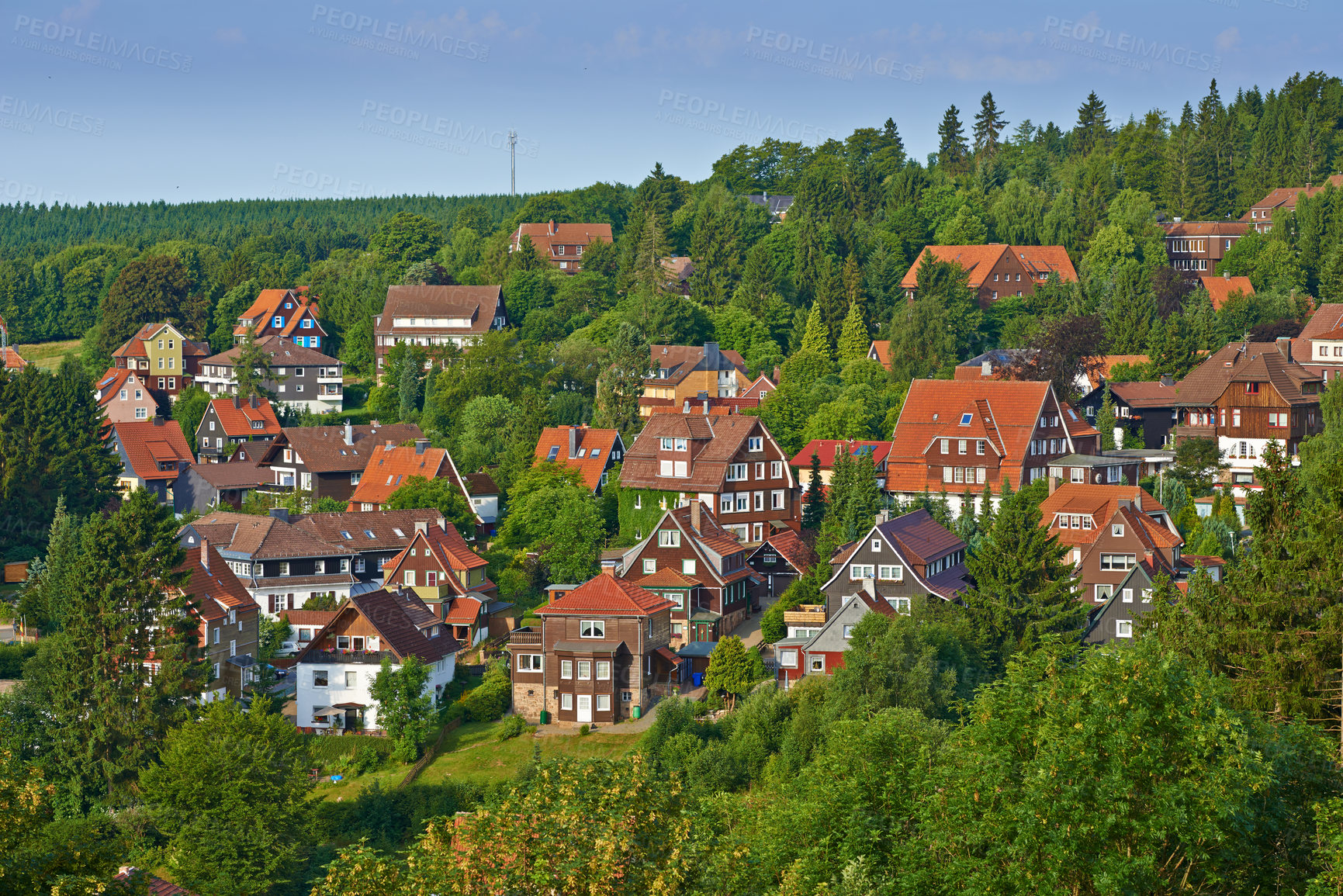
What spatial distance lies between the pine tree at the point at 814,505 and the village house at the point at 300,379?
4102cm

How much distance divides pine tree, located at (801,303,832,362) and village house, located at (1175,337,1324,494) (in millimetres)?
23664

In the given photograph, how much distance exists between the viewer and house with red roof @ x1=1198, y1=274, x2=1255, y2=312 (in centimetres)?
9572

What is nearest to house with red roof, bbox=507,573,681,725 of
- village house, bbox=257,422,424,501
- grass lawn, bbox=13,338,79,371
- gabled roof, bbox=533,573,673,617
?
gabled roof, bbox=533,573,673,617

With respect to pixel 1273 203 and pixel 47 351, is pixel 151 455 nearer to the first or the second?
pixel 47 351

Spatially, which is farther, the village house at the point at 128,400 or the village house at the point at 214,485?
the village house at the point at 128,400

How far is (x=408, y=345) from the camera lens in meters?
98.3

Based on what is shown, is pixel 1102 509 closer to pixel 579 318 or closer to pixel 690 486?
pixel 690 486

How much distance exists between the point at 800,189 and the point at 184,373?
45004 millimetres

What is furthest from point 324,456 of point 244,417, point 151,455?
point 244,417

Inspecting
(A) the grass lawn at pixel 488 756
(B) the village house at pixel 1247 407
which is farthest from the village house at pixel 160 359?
(B) the village house at pixel 1247 407

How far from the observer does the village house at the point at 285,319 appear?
343 ft

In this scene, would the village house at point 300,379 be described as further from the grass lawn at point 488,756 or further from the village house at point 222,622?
the grass lawn at point 488,756

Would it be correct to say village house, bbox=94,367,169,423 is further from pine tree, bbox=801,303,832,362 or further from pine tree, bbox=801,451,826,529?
pine tree, bbox=801,451,826,529

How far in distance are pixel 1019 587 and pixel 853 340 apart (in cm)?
4258
